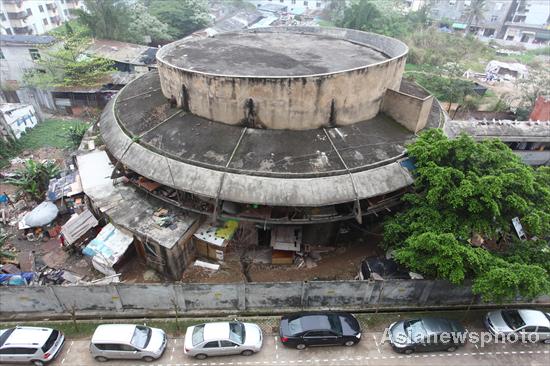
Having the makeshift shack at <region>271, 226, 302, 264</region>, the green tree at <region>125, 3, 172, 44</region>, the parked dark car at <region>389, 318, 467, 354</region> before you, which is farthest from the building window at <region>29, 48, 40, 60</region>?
the parked dark car at <region>389, 318, 467, 354</region>

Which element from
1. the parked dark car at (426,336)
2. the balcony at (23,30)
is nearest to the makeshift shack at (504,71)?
the parked dark car at (426,336)

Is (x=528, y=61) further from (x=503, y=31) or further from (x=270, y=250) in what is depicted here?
(x=270, y=250)

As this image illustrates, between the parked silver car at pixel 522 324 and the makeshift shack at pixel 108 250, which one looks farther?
the makeshift shack at pixel 108 250

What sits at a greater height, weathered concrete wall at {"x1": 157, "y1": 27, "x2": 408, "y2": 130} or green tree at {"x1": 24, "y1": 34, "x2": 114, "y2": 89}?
weathered concrete wall at {"x1": 157, "y1": 27, "x2": 408, "y2": 130}

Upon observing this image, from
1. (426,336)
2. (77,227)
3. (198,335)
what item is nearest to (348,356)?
(426,336)

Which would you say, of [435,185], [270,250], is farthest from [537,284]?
[270,250]

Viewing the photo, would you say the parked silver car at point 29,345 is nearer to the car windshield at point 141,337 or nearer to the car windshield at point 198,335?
the car windshield at point 141,337

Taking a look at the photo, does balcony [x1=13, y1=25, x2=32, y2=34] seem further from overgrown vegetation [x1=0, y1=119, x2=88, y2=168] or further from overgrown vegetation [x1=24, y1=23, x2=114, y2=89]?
overgrown vegetation [x1=0, y1=119, x2=88, y2=168]

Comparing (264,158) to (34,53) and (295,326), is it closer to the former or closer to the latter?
(295,326)
